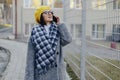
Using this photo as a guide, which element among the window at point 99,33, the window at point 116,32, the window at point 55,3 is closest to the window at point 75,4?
the window at point 99,33

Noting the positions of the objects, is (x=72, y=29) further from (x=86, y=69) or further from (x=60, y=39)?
(x=60, y=39)

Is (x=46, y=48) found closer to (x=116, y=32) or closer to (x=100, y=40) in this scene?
(x=116, y=32)

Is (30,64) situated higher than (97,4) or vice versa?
(97,4)

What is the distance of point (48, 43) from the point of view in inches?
163

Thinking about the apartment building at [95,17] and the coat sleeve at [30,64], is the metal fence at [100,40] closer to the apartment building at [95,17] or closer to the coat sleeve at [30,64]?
the apartment building at [95,17]

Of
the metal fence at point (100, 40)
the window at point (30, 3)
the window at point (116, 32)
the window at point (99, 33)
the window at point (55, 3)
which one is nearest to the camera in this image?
the window at point (116, 32)

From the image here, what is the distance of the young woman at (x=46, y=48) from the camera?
4.16 meters

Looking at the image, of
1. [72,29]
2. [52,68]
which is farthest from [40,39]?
[72,29]

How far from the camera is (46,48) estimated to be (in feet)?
13.6

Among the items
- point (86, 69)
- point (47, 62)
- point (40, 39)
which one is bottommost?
point (86, 69)

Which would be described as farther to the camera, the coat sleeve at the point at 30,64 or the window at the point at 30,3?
the window at the point at 30,3

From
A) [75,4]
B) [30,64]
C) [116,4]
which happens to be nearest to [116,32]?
[116,4]

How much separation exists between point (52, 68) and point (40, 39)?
0.37 metres

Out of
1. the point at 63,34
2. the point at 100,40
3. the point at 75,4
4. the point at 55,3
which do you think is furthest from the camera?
the point at 55,3
